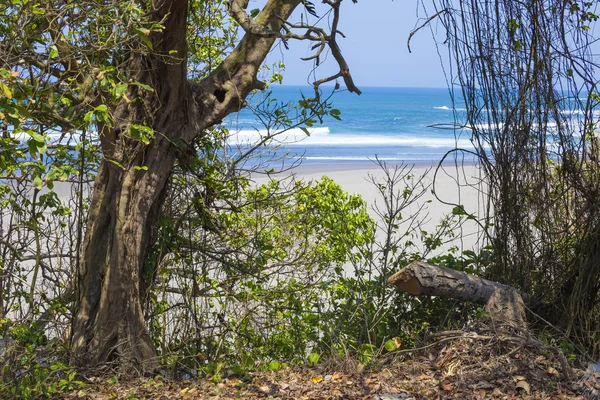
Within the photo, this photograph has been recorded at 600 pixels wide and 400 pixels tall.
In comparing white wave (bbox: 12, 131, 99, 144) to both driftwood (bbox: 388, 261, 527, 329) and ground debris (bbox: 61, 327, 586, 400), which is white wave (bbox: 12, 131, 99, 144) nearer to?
ground debris (bbox: 61, 327, 586, 400)

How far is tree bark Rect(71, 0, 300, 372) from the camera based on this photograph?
4742 mm

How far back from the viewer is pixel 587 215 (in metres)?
4.77

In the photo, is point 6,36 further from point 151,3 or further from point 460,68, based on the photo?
point 460,68

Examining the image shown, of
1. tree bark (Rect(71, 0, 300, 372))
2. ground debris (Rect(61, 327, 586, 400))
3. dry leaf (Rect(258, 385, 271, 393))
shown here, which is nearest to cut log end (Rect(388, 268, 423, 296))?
ground debris (Rect(61, 327, 586, 400))

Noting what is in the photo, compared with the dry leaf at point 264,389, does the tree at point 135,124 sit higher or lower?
higher

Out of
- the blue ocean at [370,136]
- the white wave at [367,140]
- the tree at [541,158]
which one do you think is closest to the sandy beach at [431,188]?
the blue ocean at [370,136]

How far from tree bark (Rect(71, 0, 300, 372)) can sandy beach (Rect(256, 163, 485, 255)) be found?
4091mm

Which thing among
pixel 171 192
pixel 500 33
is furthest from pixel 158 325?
pixel 500 33

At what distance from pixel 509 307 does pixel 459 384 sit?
852 mm

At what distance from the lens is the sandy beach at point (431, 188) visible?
1109cm

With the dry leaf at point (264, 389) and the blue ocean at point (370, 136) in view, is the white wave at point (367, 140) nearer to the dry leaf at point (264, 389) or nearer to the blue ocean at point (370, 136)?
the blue ocean at point (370, 136)

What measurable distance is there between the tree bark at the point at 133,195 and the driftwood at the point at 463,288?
76.3 inches

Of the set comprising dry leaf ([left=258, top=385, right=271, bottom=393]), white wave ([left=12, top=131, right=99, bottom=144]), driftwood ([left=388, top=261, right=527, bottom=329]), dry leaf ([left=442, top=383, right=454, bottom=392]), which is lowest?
dry leaf ([left=258, top=385, right=271, bottom=393])

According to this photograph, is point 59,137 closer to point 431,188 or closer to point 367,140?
point 431,188
